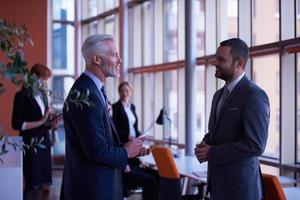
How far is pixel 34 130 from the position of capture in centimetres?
484

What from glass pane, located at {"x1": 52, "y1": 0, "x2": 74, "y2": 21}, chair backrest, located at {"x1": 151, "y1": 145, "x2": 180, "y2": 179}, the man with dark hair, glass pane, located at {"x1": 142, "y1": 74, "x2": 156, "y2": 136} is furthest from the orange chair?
glass pane, located at {"x1": 52, "y1": 0, "x2": 74, "y2": 21}

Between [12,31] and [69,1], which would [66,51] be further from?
[12,31]

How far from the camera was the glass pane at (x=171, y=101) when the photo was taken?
809cm

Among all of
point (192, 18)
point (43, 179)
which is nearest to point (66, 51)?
point (192, 18)

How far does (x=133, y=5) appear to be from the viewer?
939 centimetres

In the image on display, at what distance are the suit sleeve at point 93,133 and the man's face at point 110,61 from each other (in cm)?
15

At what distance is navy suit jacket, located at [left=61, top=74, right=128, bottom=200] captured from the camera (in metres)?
1.94

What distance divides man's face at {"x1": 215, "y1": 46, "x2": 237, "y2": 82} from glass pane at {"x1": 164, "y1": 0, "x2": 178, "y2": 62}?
210 inches

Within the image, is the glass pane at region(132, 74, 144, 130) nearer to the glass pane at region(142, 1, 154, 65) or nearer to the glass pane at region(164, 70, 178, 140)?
the glass pane at region(142, 1, 154, 65)

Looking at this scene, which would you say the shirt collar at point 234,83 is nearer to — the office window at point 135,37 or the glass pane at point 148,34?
the glass pane at point 148,34

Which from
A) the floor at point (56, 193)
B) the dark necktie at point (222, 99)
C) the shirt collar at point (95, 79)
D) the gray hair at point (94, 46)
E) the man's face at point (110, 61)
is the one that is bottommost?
the floor at point (56, 193)

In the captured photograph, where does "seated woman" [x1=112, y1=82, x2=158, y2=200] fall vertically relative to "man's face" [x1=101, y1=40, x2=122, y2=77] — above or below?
below

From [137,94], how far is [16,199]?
22.0 ft

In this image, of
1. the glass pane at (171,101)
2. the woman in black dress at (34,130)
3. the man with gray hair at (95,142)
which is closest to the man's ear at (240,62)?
the man with gray hair at (95,142)
